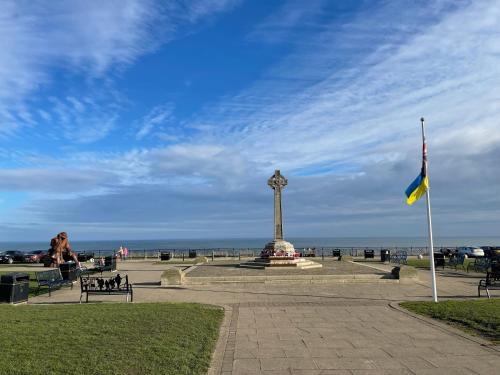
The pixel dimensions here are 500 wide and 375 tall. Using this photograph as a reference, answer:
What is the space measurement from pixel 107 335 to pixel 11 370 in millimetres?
2341

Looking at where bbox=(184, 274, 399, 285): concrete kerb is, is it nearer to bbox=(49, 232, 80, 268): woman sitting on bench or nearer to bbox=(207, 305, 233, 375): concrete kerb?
bbox=(207, 305, 233, 375): concrete kerb

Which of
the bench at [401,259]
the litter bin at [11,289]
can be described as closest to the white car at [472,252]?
the bench at [401,259]

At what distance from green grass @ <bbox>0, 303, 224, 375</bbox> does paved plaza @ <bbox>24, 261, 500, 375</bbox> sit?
0.55 m

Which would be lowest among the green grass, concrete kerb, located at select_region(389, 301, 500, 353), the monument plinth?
concrete kerb, located at select_region(389, 301, 500, 353)

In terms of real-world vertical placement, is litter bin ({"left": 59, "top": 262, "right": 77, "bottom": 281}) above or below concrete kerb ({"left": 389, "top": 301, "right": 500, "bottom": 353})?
above

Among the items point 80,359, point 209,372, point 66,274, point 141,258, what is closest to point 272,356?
point 209,372

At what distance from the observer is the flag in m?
14.5

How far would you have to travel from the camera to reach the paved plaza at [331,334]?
270 inches

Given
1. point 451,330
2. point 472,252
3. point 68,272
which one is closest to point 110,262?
point 68,272

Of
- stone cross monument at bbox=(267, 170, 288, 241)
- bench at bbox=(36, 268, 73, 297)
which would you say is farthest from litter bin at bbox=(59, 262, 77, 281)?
stone cross monument at bbox=(267, 170, 288, 241)

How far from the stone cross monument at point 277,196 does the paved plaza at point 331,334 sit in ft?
31.7

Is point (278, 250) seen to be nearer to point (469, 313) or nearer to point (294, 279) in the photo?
point (294, 279)

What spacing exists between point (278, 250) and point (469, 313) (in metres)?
14.3

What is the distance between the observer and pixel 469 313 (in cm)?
1098
